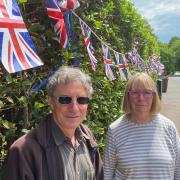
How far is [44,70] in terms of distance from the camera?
12.8 feet

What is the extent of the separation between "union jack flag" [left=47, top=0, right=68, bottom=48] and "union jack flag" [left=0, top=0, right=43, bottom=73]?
2.79 ft

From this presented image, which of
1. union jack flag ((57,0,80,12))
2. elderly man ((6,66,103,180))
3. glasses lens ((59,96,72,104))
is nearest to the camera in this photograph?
elderly man ((6,66,103,180))

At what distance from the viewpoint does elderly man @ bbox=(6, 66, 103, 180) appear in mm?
2244

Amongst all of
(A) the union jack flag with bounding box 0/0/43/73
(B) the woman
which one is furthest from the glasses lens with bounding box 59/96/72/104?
(B) the woman

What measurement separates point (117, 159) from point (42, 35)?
1.27 m

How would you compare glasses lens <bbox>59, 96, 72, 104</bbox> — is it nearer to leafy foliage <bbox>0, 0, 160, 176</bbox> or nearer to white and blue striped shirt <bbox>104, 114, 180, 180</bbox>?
leafy foliage <bbox>0, 0, 160, 176</bbox>

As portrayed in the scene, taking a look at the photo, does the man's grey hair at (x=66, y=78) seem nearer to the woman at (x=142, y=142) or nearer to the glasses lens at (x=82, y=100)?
the glasses lens at (x=82, y=100)

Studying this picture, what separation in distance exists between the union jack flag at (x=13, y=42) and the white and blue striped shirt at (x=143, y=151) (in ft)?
3.73

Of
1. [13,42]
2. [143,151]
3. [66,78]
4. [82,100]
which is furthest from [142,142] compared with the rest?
[13,42]

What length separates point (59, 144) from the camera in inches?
95.3

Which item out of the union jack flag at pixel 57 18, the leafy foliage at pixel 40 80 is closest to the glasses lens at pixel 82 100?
the leafy foliage at pixel 40 80

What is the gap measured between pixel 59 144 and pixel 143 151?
42.6 inches

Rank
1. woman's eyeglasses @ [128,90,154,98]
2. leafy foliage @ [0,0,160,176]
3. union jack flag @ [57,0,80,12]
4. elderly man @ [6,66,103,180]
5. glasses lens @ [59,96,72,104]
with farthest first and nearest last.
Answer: union jack flag @ [57,0,80,12] → woman's eyeglasses @ [128,90,154,98] → leafy foliage @ [0,0,160,176] → glasses lens @ [59,96,72,104] → elderly man @ [6,66,103,180]

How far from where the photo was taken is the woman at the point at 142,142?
328 cm
